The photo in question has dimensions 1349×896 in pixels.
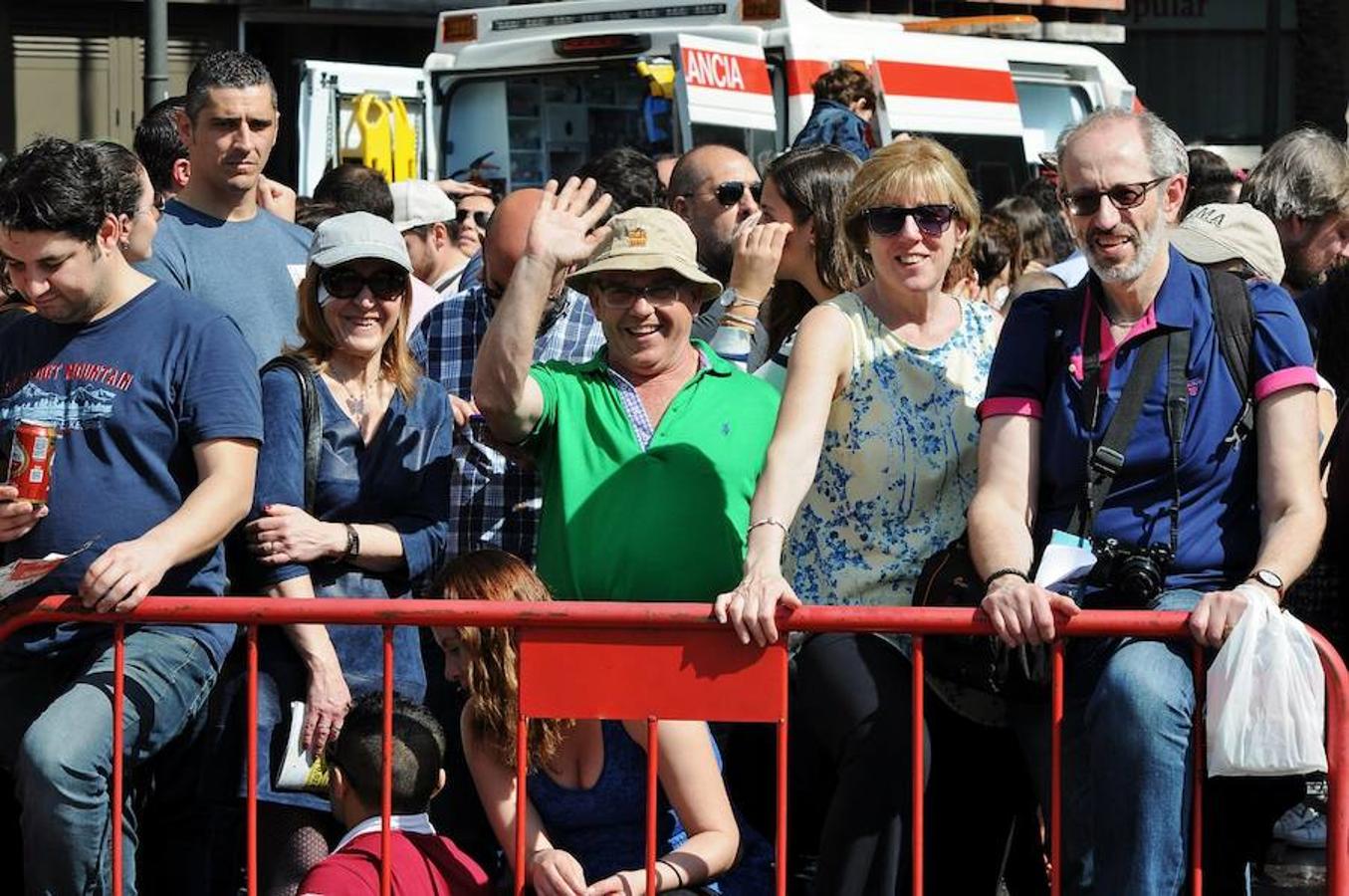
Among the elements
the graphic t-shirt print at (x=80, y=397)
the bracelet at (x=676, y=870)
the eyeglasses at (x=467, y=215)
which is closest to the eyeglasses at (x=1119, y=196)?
the bracelet at (x=676, y=870)

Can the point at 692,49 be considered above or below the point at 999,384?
above

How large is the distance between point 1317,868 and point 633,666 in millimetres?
2155

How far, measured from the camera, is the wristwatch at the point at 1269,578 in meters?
4.09

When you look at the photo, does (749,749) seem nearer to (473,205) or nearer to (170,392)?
→ (170,392)

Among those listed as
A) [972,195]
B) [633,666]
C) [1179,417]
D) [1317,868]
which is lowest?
[1317,868]

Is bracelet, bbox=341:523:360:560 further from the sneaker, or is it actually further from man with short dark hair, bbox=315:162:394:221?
man with short dark hair, bbox=315:162:394:221

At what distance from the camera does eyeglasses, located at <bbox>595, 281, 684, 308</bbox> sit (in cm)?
478

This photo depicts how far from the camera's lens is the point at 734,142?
1101 cm

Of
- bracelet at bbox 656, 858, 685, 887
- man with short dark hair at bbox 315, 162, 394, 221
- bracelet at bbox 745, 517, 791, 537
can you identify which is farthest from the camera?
man with short dark hair at bbox 315, 162, 394, 221

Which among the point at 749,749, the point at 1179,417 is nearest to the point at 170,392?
the point at 749,749

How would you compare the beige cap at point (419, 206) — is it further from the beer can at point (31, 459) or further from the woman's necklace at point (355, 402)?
the beer can at point (31, 459)

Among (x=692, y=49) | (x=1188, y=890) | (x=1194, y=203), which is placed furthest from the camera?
(x=692, y=49)

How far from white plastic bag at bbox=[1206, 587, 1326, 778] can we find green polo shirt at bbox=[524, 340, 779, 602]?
1.21m

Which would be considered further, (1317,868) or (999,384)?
(1317,868)
